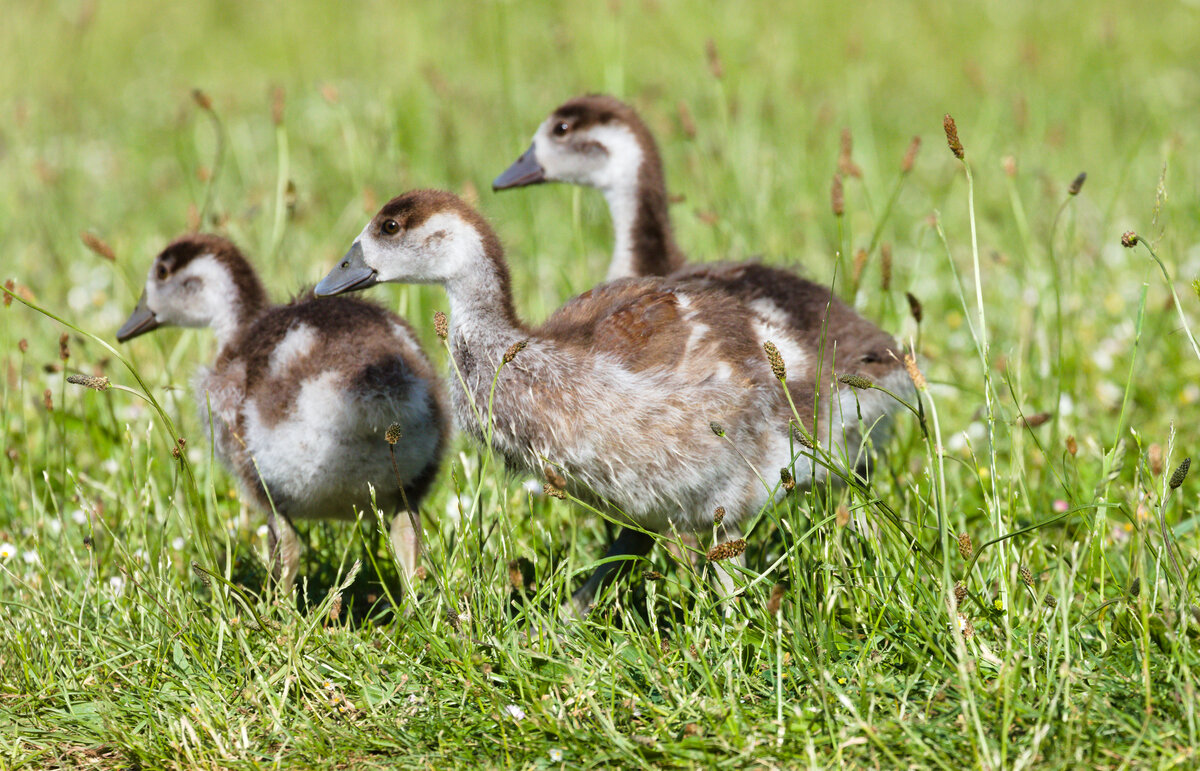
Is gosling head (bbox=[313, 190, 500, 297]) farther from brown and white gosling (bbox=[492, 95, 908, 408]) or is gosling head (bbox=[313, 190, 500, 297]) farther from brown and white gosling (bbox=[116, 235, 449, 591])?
brown and white gosling (bbox=[492, 95, 908, 408])

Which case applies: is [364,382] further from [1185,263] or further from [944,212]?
[944,212]

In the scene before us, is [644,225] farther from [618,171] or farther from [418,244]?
[418,244]

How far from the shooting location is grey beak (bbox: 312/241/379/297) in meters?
3.99

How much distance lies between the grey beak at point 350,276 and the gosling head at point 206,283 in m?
0.82

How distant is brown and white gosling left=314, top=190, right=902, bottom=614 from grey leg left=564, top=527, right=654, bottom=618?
1cm

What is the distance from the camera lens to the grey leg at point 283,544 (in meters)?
4.07

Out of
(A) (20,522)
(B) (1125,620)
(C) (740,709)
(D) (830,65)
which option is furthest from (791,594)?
(D) (830,65)

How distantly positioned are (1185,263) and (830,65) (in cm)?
543

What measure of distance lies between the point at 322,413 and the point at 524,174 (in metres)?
2.01

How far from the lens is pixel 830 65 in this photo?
1138cm

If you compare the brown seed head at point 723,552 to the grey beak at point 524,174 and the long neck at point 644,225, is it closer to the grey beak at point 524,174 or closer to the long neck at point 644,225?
the long neck at point 644,225

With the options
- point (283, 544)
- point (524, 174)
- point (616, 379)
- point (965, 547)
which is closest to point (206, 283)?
point (283, 544)

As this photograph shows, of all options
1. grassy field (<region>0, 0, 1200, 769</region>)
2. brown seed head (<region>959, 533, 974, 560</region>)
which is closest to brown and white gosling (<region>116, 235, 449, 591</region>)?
grassy field (<region>0, 0, 1200, 769</region>)

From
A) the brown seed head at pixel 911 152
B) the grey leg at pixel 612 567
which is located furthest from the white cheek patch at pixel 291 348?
the brown seed head at pixel 911 152
